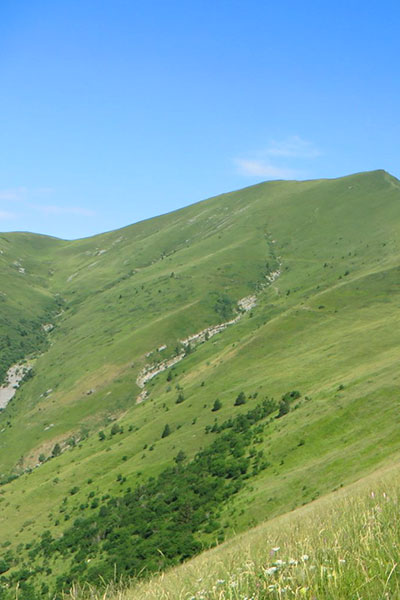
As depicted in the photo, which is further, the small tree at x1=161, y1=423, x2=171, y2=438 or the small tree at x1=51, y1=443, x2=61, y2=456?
the small tree at x1=51, y1=443, x2=61, y2=456

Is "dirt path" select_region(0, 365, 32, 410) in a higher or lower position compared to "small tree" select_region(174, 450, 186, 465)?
higher

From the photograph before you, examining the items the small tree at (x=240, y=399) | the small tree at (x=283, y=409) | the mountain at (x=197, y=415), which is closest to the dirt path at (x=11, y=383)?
the mountain at (x=197, y=415)

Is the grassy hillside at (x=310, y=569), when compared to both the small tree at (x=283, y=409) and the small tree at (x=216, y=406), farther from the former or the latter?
the small tree at (x=216, y=406)

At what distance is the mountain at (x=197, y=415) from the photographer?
46.8 meters

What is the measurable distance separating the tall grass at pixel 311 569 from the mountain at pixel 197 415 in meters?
13.6

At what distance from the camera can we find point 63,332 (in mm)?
194250

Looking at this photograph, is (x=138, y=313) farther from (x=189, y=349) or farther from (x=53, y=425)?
(x=53, y=425)

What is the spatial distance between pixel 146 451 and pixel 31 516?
17867mm

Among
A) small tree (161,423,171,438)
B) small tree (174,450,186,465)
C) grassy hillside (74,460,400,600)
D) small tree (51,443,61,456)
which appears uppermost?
grassy hillside (74,460,400,600)

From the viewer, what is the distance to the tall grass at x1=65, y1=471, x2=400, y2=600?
525 cm

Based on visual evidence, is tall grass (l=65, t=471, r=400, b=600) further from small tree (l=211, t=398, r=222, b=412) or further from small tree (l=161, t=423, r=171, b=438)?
small tree (l=161, t=423, r=171, b=438)

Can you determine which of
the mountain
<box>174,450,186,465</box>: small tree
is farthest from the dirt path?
<box>174,450,186,465</box>: small tree

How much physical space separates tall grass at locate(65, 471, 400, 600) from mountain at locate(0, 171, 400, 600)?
44.8 feet

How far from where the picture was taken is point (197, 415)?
270 ft
